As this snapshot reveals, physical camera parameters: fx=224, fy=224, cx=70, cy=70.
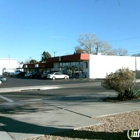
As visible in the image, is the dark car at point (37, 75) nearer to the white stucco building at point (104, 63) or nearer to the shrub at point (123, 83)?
the white stucco building at point (104, 63)

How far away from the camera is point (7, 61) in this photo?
4077 inches

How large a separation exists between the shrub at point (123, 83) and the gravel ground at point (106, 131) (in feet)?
14.7

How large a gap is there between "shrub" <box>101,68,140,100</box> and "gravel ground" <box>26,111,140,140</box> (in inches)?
177

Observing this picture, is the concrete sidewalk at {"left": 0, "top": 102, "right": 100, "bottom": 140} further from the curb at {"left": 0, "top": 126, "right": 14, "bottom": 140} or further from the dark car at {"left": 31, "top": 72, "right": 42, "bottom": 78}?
the dark car at {"left": 31, "top": 72, "right": 42, "bottom": 78}

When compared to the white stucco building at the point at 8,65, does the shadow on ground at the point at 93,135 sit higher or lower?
lower

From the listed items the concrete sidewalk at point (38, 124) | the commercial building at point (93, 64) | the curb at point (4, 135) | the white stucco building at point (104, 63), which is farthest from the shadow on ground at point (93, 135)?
the white stucco building at point (104, 63)

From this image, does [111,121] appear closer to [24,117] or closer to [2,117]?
[24,117]

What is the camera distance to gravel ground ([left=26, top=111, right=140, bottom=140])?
551 cm

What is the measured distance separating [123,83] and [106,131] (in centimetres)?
611

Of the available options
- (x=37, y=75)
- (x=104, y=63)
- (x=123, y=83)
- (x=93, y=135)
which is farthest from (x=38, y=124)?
(x=37, y=75)

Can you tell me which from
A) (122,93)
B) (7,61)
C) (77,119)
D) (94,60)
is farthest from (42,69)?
(77,119)

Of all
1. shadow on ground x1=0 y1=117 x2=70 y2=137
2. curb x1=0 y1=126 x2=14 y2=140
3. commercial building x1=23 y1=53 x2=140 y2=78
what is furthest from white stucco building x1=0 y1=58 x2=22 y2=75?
curb x1=0 y1=126 x2=14 y2=140

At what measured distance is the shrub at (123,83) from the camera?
11.8 m

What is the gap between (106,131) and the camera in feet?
19.5
